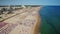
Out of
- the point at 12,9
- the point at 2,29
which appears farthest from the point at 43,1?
the point at 2,29

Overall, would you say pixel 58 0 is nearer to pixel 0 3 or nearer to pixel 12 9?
pixel 12 9

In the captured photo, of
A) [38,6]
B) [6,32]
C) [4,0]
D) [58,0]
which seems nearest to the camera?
[6,32]

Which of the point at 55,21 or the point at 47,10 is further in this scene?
the point at 47,10

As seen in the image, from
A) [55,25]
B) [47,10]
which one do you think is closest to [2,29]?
[55,25]

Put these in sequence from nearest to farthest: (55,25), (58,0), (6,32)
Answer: (6,32)
(55,25)
(58,0)

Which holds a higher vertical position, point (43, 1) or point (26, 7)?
point (43, 1)

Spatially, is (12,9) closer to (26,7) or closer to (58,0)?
(26,7)
